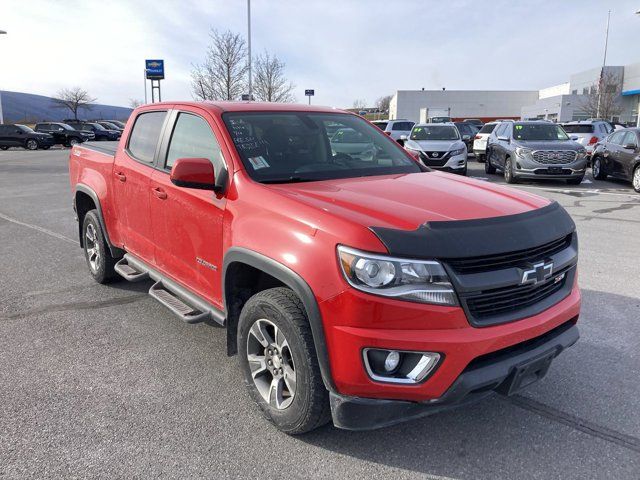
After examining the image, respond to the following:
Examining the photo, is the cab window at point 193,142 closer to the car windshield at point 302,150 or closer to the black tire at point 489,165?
the car windshield at point 302,150

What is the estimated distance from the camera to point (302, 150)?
143 inches

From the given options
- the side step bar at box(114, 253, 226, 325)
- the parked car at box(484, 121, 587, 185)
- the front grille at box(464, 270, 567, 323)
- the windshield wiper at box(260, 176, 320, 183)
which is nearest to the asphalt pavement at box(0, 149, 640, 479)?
the side step bar at box(114, 253, 226, 325)

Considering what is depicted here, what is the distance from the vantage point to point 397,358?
Answer: 2.36 m

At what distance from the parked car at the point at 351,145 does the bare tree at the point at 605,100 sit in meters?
54.0

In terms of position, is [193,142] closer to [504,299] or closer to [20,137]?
[504,299]

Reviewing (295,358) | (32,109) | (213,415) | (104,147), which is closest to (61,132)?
(104,147)

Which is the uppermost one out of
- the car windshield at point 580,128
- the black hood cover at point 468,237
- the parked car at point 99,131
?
the car windshield at point 580,128

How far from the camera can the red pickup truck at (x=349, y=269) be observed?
231 centimetres

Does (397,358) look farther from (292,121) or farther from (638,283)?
(638,283)

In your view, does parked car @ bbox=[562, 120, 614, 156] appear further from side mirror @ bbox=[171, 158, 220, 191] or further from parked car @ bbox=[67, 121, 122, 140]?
parked car @ bbox=[67, 121, 122, 140]

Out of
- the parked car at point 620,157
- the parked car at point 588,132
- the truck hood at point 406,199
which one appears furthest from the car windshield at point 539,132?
the truck hood at point 406,199

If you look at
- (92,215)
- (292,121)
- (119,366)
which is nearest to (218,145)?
(292,121)

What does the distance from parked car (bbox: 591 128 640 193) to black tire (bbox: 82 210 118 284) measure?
39.6 feet

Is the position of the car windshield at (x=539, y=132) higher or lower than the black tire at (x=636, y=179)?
higher
